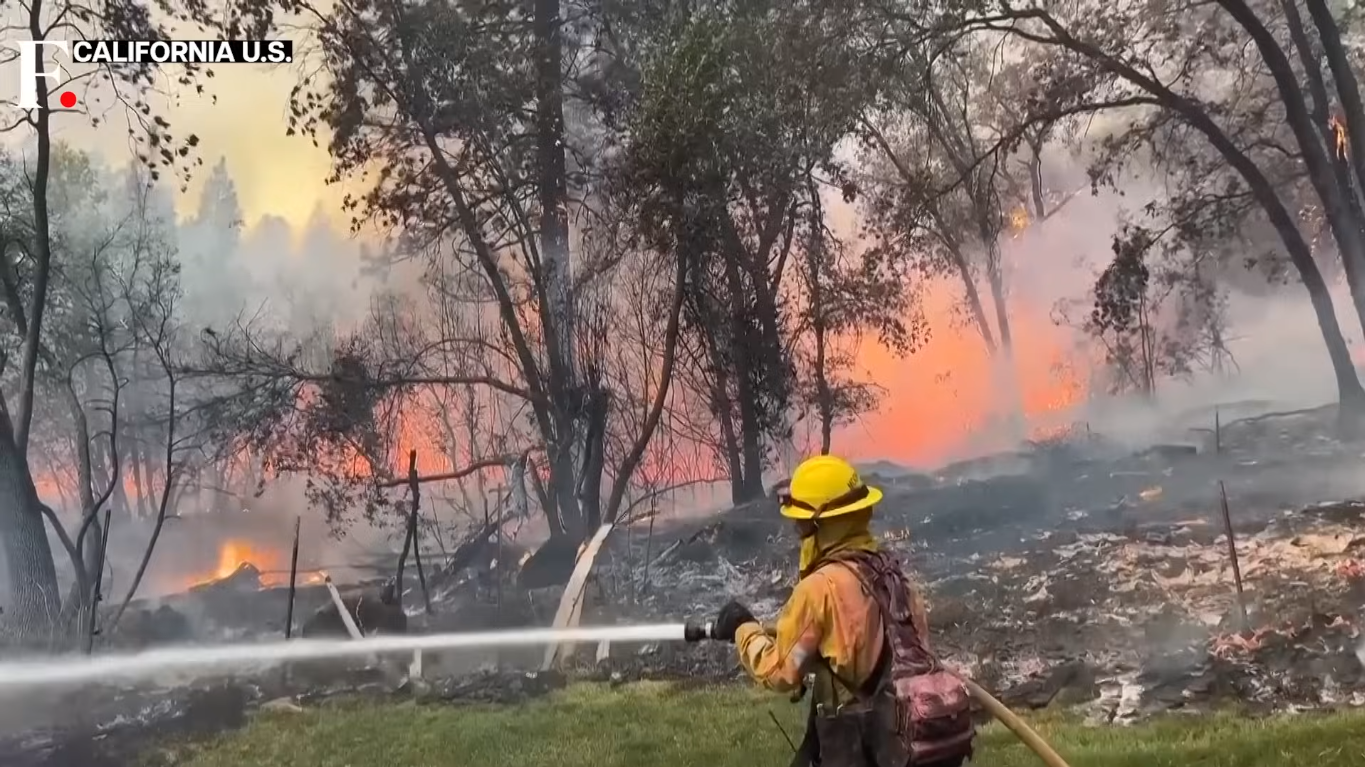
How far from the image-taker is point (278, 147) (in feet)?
14.9

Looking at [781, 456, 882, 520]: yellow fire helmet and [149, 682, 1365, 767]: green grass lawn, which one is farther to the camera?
[149, 682, 1365, 767]: green grass lawn

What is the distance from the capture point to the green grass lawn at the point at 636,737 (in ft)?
12.8

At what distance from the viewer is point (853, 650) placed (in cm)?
274

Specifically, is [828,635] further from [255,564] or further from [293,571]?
[255,564]

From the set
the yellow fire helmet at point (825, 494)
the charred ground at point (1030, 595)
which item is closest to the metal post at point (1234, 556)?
the charred ground at point (1030, 595)

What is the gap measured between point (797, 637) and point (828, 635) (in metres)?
0.08

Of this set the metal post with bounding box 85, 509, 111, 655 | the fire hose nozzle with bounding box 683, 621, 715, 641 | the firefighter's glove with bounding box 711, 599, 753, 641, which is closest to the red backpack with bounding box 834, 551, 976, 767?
the firefighter's glove with bounding box 711, 599, 753, 641

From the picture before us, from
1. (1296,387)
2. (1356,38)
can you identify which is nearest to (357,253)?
(1296,387)

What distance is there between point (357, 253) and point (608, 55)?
1.43 m

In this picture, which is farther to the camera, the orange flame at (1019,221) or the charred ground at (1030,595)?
the orange flame at (1019,221)

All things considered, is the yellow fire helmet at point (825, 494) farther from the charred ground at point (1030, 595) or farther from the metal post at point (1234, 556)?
the metal post at point (1234, 556)

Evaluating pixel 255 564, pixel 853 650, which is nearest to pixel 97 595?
pixel 255 564

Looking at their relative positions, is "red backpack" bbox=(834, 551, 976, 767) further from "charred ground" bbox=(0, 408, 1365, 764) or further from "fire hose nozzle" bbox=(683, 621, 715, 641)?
"charred ground" bbox=(0, 408, 1365, 764)

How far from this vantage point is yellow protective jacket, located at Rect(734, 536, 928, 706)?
274cm
